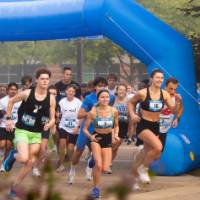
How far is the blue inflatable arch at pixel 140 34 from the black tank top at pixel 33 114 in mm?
2560

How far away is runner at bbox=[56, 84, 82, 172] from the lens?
11.2 meters

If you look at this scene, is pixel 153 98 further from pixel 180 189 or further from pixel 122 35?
pixel 122 35

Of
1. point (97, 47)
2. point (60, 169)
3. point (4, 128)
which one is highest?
point (97, 47)

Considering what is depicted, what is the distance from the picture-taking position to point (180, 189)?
8.86 metres

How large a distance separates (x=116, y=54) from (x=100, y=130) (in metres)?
37.1

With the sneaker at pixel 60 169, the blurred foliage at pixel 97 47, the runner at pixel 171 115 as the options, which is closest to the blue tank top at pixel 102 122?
the runner at pixel 171 115

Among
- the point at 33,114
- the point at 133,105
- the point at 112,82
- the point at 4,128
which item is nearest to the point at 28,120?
the point at 33,114

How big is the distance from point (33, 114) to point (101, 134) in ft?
2.92

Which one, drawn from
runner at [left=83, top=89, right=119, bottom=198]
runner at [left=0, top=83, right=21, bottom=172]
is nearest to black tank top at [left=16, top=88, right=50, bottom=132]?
runner at [left=83, top=89, right=119, bottom=198]

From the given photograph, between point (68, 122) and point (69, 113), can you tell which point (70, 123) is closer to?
point (68, 122)

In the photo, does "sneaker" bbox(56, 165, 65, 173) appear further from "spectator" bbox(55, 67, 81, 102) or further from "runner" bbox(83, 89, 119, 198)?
"runner" bbox(83, 89, 119, 198)

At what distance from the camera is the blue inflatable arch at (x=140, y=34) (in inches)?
410

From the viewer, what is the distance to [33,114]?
27.5ft

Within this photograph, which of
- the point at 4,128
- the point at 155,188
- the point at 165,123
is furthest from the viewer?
the point at 4,128
